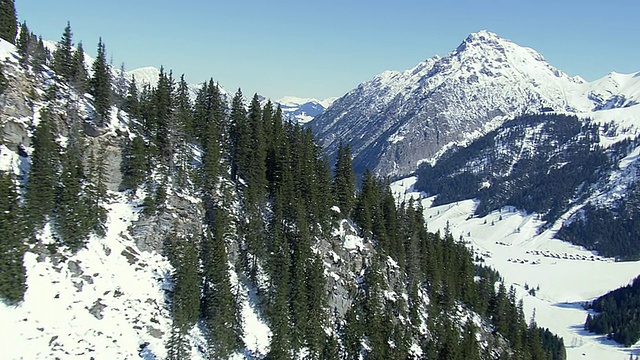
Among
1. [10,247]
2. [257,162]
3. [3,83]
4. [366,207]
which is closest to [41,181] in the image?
[10,247]

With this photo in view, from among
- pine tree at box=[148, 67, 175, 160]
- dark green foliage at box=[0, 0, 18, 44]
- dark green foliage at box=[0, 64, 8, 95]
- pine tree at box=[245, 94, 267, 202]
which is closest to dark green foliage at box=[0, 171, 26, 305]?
dark green foliage at box=[0, 64, 8, 95]

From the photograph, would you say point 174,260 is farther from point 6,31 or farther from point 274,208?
point 6,31

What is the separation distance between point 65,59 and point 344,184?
55.8 meters

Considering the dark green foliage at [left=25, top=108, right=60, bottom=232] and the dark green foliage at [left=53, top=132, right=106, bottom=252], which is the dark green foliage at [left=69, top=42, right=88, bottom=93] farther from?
the dark green foliage at [left=25, top=108, right=60, bottom=232]

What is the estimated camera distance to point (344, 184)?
10094cm

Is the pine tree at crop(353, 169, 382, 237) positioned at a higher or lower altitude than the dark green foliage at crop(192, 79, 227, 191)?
lower

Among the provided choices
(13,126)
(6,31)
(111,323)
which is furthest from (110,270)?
(6,31)

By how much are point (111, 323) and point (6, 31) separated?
54.6 m

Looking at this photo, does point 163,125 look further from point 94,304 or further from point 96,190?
point 94,304

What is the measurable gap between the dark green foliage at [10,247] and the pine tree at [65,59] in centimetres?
3006

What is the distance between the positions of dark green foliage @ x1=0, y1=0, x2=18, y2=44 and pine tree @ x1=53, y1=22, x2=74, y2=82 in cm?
876

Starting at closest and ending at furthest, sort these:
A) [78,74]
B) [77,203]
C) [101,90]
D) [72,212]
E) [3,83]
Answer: [72,212]
[77,203]
[3,83]
[101,90]
[78,74]

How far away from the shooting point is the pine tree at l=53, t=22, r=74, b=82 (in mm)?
79125

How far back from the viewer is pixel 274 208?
84.8m
